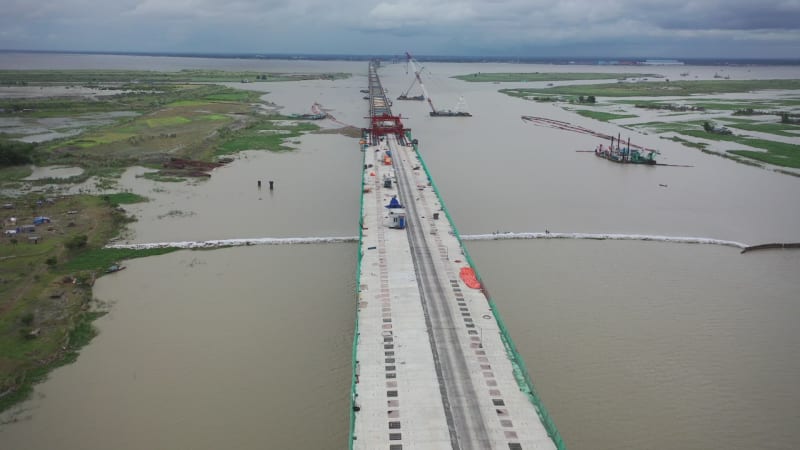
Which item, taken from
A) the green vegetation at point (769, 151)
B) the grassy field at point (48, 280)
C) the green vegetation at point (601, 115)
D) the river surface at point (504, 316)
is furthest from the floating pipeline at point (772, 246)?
the green vegetation at point (601, 115)

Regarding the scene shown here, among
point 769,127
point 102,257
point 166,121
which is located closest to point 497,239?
point 102,257

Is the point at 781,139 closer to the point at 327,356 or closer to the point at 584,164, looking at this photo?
the point at 584,164

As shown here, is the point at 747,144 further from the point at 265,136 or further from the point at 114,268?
the point at 114,268

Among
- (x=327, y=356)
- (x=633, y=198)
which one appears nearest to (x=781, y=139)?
(x=633, y=198)

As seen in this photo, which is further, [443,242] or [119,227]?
[119,227]

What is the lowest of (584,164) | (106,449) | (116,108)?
(106,449)

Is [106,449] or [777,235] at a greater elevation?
[777,235]

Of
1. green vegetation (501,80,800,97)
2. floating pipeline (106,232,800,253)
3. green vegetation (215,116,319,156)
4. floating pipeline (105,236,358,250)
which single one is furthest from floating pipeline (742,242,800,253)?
green vegetation (501,80,800,97)
